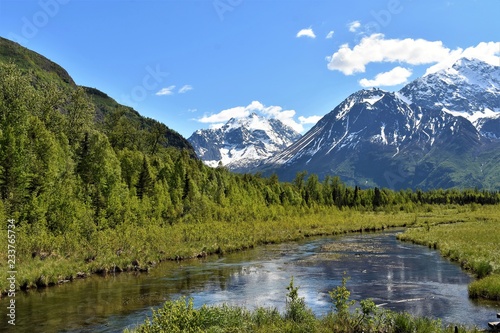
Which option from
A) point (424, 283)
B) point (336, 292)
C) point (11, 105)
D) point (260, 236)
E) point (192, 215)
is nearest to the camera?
point (336, 292)

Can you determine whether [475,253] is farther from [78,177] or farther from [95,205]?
[78,177]

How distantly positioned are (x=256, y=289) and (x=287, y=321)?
55.9 ft

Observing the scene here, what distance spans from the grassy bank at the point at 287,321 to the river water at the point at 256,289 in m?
5.75

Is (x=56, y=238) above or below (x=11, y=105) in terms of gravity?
below

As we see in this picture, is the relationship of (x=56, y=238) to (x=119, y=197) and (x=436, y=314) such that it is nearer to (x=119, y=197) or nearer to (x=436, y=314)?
(x=119, y=197)

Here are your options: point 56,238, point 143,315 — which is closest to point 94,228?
point 56,238

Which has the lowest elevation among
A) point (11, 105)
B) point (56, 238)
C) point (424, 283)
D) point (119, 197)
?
point (424, 283)

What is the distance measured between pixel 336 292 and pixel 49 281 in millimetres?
31130

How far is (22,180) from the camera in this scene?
5934 centimetres

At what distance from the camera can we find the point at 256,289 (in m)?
41.0

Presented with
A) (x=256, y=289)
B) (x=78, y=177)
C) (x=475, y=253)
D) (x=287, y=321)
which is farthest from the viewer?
(x=78, y=177)

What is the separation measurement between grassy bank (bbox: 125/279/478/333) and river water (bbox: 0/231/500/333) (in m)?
5.75

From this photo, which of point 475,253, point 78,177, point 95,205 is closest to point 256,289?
point 475,253

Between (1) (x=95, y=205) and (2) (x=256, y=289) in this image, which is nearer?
(2) (x=256, y=289)
